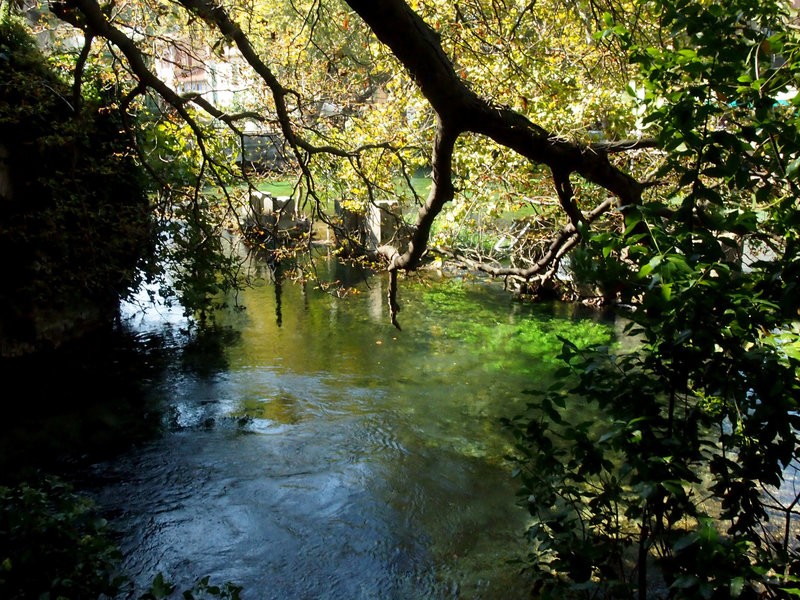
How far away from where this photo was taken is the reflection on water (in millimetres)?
4715

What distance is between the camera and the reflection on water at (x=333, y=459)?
4.71 m

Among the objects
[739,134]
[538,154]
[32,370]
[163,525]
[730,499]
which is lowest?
[163,525]

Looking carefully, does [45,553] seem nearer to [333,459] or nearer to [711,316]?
[711,316]

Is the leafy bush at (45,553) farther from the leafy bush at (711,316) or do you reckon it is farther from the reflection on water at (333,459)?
the leafy bush at (711,316)

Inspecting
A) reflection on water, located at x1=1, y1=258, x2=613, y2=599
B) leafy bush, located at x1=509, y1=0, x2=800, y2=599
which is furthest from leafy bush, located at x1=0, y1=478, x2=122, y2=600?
leafy bush, located at x1=509, y1=0, x2=800, y2=599

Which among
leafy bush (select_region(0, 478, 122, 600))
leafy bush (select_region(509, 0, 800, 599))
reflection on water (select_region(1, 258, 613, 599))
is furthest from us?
reflection on water (select_region(1, 258, 613, 599))

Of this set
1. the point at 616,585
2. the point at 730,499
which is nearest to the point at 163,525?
the point at 616,585

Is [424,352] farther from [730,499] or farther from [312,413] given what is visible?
[730,499]

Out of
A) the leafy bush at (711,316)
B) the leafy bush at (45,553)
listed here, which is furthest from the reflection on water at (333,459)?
the leafy bush at (711,316)

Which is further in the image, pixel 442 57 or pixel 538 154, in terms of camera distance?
pixel 538 154

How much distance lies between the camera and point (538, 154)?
3.87 meters

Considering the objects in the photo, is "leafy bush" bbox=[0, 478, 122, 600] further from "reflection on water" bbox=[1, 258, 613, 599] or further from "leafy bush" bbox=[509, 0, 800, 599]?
"leafy bush" bbox=[509, 0, 800, 599]

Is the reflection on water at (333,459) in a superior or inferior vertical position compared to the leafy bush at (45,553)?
inferior

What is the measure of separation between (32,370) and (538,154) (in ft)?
24.4
